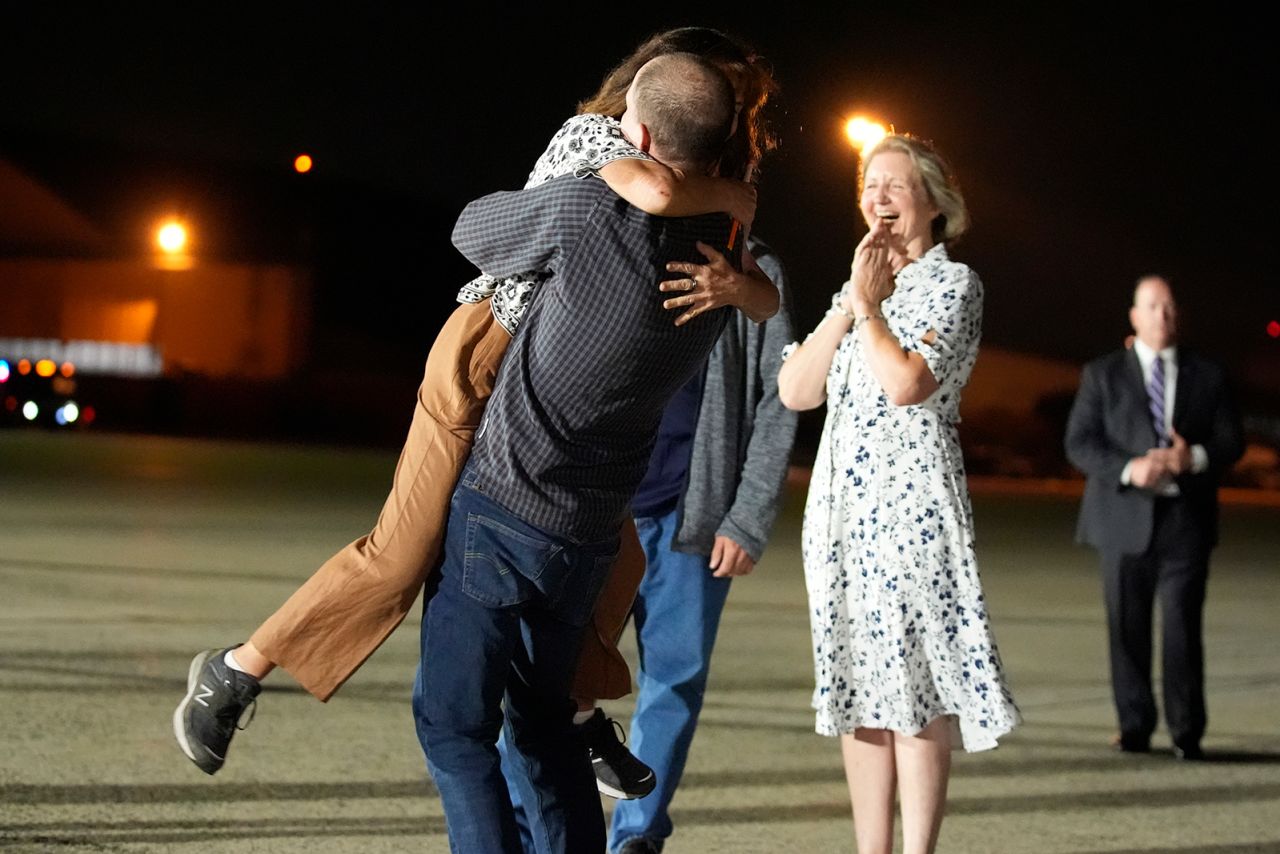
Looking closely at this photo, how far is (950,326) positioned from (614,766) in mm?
1456

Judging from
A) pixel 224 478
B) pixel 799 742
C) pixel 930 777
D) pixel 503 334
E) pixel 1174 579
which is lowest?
pixel 224 478

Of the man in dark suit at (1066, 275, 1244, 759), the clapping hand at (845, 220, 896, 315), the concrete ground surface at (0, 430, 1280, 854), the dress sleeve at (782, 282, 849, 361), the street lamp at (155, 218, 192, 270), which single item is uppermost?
the clapping hand at (845, 220, 896, 315)

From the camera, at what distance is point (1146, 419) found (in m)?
7.43

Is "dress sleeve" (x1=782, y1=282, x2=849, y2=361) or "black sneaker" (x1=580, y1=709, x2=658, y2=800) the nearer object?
"black sneaker" (x1=580, y1=709, x2=658, y2=800)

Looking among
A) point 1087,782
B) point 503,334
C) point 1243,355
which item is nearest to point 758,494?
point 503,334

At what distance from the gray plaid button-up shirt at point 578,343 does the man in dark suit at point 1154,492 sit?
4268 millimetres

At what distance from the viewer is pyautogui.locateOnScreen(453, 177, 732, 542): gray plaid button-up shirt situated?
3.19 metres

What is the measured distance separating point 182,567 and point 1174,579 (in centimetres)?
Result: 708

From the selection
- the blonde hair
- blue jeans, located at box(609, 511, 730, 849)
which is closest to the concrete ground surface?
blue jeans, located at box(609, 511, 730, 849)

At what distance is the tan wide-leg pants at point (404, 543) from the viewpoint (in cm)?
338

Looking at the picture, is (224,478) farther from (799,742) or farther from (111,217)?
(111,217)

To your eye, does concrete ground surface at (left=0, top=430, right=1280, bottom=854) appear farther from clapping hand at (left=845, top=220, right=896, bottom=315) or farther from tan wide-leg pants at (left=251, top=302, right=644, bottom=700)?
clapping hand at (left=845, top=220, right=896, bottom=315)

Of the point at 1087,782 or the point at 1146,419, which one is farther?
the point at 1146,419

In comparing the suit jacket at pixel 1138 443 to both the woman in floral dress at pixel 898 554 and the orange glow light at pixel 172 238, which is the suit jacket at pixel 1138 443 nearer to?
the woman in floral dress at pixel 898 554
